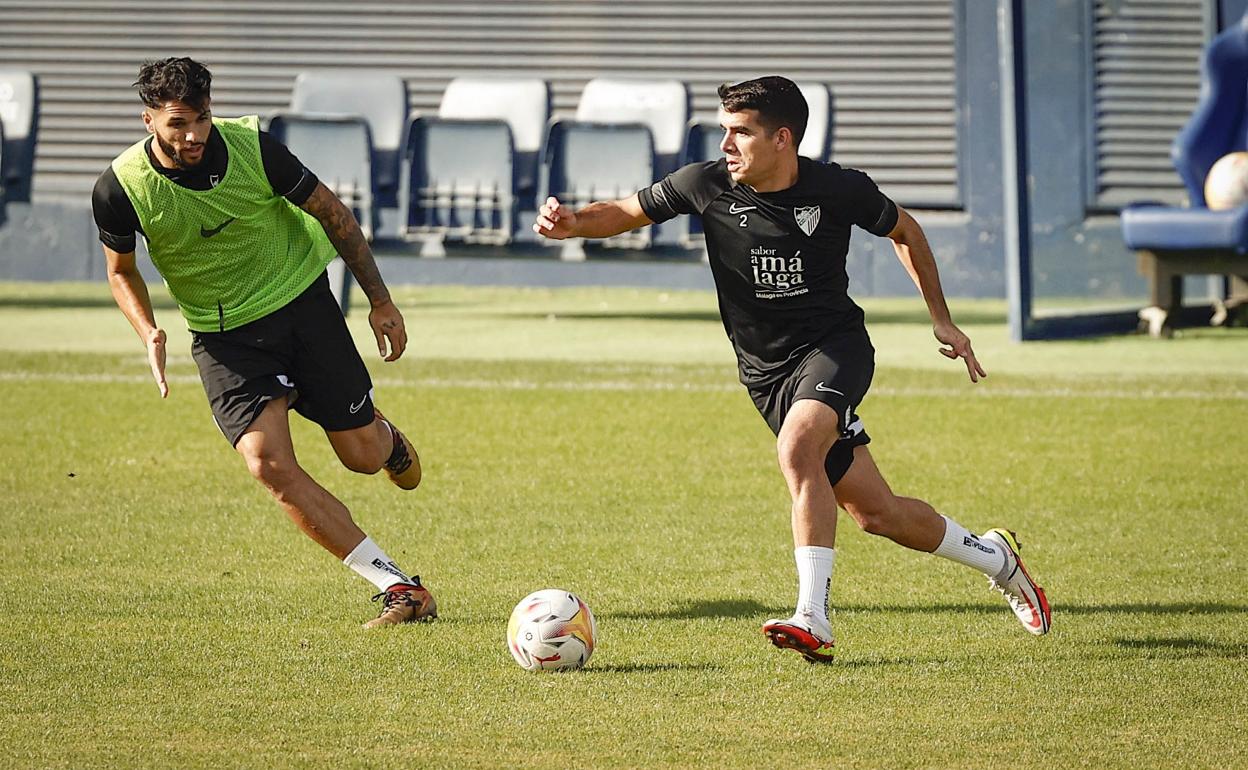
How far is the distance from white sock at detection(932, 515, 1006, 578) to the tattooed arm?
1.80m

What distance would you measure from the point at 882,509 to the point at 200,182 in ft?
7.65

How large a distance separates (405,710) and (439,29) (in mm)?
16360

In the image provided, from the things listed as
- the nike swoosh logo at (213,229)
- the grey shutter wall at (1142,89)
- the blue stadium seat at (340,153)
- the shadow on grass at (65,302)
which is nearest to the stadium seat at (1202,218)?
the grey shutter wall at (1142,89)

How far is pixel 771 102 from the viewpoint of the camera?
17.5ft

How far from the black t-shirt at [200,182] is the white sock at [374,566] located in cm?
112

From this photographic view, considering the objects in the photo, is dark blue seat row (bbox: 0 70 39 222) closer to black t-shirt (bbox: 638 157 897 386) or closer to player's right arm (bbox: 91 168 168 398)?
player's right arm (bbox: 91 168 168 398)

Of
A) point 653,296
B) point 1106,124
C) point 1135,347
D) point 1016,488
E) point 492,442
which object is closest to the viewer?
point 1016,488

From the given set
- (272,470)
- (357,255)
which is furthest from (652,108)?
(272,470)

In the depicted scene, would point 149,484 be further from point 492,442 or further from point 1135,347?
point 1135,347

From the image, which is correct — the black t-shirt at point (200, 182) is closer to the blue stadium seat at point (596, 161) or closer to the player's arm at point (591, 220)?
the player's arm at point (591, 220)

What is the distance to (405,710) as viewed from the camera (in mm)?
4648

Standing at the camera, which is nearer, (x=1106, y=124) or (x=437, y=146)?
(x=437, y=146)

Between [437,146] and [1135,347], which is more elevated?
[437,146]

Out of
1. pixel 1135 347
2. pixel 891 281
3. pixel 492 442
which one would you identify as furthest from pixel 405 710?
pixel 891 281
